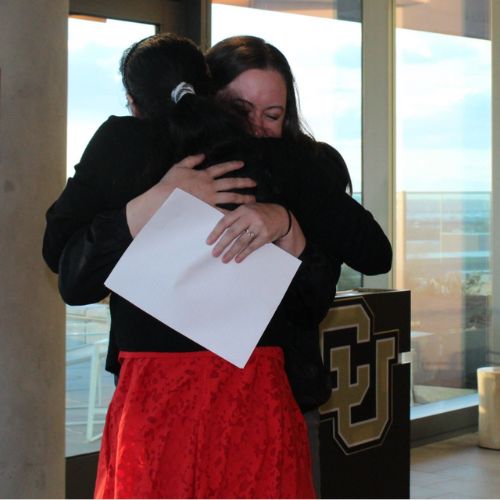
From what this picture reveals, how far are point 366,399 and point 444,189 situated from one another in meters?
2.93

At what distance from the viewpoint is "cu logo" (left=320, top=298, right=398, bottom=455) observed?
3.28 m

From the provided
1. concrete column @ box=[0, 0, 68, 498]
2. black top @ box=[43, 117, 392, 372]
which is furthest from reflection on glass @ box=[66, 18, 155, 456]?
black top @ box=[43, 117, 392, 372]

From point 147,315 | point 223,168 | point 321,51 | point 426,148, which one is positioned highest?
point 321,51

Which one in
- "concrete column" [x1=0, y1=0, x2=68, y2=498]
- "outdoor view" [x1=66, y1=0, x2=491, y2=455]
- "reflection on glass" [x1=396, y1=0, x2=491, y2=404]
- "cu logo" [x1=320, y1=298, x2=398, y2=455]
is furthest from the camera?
"reflection on glass" [x1=396, y1=0, x2=491, y2=404]

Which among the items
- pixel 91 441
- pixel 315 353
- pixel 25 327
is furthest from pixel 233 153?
pixel 91 441

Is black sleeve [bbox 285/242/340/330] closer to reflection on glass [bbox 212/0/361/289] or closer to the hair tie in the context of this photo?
the hair tie

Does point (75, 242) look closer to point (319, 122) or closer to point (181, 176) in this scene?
point (181, 176)

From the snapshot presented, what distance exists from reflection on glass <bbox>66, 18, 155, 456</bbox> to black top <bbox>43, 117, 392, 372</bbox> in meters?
2.71

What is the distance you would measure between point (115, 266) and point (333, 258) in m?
0.35

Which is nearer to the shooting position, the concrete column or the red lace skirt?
the red lace skirt

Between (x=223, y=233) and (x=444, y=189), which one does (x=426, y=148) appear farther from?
(x=223, y=233)

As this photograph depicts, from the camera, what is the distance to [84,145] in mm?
4047

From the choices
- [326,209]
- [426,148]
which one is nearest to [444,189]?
[426,148]

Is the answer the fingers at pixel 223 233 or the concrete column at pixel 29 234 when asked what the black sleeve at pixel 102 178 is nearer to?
the fingers at pixel 223 233
